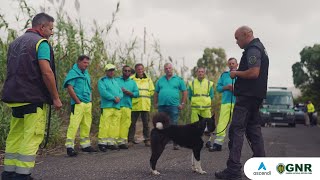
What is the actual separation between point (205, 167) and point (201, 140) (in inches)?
26.1

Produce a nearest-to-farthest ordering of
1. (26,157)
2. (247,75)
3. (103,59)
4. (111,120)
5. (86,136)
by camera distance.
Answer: (26,157)
(247,75)
(86,136)
(111,120)
(103,59)

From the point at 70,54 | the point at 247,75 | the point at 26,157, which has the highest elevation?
the point at 70,54

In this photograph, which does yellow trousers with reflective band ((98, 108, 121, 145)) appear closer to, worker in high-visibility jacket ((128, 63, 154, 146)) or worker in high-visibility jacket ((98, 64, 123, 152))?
worker in high-visibility jacket ((98, 64, 123, 152))

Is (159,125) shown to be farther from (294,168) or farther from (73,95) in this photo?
(73,95)

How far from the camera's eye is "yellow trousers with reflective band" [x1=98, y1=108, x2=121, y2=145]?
915 cm

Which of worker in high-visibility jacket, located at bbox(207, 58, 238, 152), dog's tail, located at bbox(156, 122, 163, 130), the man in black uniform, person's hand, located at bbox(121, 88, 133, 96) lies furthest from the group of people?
worker in high-visibility jacket, located at bbox(207, 58, 238, 152)

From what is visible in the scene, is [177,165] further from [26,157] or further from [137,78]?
[137,78]

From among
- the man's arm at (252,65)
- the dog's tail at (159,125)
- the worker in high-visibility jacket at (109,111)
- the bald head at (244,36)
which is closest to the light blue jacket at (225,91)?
the worker in high-visibility jacket at (109,111)

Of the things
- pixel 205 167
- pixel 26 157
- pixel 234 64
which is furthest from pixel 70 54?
pixel 26 157

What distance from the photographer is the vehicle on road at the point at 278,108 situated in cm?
2383

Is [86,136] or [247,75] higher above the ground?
[247,75]

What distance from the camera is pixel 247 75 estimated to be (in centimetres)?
570

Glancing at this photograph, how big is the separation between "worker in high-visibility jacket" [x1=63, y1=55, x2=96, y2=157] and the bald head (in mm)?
3506

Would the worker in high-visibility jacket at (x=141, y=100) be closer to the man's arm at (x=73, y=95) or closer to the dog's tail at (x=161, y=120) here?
the man's arm at (x=73, y=95)
